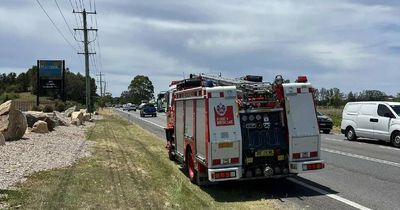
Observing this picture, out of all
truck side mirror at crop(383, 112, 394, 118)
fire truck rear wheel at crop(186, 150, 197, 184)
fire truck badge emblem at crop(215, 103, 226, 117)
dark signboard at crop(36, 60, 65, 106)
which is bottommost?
fire truck rear wheel at crop(186, 150, 197, 184)

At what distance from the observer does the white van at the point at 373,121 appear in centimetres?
2256

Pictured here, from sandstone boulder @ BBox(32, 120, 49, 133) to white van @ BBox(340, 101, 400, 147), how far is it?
48.8 ft

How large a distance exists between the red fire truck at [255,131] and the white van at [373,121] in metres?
12.5

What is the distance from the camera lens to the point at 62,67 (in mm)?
65438

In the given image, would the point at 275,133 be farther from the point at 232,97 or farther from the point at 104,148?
the point at 104,148

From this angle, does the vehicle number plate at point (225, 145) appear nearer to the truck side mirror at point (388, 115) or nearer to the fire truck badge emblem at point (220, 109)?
the fire truck badge emblem at point (220, 109)

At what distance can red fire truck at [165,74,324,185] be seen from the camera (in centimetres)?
1067

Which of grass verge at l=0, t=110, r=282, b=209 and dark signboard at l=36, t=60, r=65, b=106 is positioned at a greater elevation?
dark signboard at l=36, t=60, r=65, b=106

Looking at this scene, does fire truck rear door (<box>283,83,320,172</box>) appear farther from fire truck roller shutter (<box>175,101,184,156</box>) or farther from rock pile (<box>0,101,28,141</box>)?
rock pile (<box>0,101,28,141</box>)

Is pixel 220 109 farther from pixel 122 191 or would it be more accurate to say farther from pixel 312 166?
pixel 122 191

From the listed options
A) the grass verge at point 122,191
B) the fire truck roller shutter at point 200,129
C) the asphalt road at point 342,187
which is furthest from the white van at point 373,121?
the fire truck roller shutter at point 200,129

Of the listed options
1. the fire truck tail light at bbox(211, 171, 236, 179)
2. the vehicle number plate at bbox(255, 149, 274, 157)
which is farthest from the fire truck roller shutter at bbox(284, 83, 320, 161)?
the fire truck tail light at bbox(211, 171, 236, 179)

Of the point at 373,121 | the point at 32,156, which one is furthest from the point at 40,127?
the point at 373,121

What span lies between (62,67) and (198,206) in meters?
58.9
